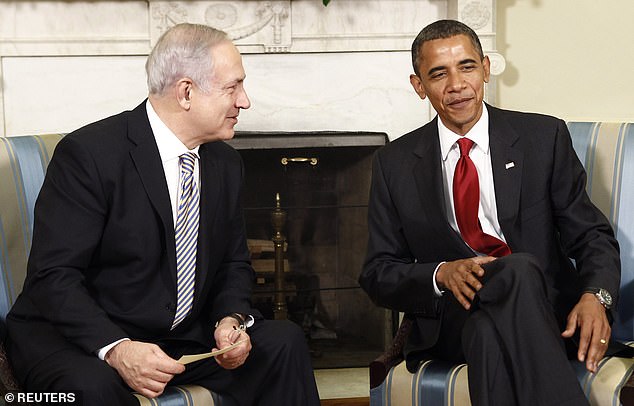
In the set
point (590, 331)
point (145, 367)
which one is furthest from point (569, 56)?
point (145, 367)

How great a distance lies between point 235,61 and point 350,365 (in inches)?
69.2

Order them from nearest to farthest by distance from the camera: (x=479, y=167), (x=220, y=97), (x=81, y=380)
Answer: (x=81, y=380) < (x=220, y=97) < (x=479, y=167)

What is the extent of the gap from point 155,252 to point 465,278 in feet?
2.41

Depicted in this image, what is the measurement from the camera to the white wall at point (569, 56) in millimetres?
3793

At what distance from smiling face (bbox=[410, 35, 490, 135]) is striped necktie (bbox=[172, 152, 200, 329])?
2.32ft

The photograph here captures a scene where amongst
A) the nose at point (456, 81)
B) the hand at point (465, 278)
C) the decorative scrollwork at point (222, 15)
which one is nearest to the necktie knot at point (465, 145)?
the nose at point (456, 81)

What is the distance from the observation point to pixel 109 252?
2268 mm

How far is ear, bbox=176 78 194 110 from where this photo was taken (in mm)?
2305

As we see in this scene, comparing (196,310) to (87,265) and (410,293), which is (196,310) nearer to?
(87,265)

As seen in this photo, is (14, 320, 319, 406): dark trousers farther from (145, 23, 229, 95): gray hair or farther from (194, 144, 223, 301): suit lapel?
(145, 23, 229, 95): gray hair

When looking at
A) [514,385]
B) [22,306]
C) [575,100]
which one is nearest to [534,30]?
[575,100]

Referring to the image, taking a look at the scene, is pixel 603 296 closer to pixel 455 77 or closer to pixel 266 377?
pixel 455 77

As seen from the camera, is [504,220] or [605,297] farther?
[504,220]

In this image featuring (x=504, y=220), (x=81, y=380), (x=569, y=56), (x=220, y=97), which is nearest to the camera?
(x=81, y=380)
